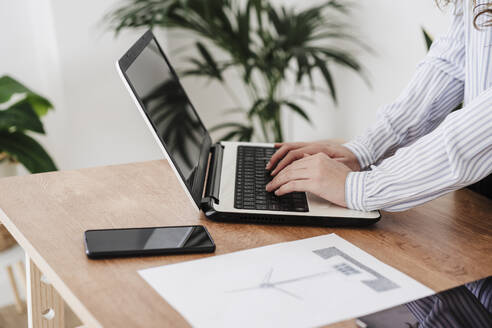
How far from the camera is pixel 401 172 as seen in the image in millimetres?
812

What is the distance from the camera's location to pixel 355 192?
83cm

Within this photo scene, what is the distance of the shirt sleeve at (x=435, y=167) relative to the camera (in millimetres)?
753

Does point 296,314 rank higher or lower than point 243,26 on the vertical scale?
lower

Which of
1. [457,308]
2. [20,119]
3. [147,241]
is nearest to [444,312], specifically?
[457,308]

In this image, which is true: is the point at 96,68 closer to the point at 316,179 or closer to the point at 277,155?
the point at 277,155

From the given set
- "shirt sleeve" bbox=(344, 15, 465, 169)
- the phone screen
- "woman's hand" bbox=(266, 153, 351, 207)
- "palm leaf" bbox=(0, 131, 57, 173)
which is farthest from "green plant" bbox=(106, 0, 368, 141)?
the phone screen

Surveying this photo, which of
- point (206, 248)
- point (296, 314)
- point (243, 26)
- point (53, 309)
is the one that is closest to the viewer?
point (296, 314)

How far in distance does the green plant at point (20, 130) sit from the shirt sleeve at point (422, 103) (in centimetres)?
110

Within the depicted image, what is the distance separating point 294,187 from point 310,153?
0.17 m

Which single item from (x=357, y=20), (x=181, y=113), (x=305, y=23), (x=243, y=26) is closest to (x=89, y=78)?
(x=243, y=26)

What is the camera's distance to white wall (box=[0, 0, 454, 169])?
6.78ft

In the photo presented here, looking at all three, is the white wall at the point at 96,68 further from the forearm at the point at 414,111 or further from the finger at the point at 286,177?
the finger at the point at 286,177

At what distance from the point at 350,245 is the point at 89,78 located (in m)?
1.75

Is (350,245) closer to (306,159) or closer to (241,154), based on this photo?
(306,159)
